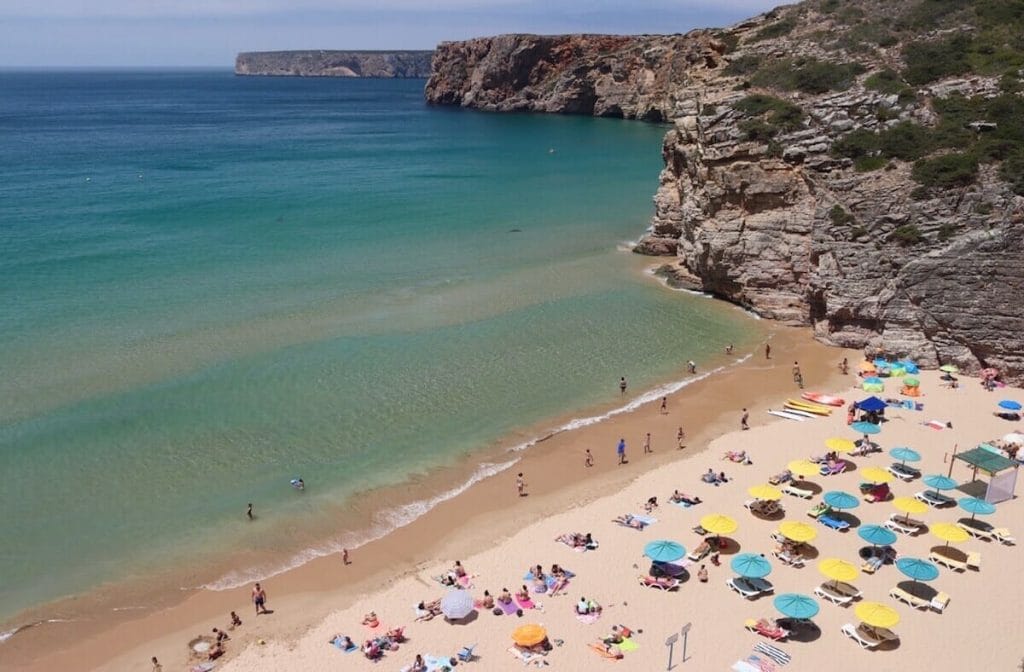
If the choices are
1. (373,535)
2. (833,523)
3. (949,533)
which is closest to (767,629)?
(833,523)

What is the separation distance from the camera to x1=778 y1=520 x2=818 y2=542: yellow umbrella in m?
19.5

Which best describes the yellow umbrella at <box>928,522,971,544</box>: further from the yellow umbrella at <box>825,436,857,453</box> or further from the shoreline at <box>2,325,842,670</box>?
the shoreline at <box>2,325,842,670</box>

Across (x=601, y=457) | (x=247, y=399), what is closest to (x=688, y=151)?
(x=601, y=457)

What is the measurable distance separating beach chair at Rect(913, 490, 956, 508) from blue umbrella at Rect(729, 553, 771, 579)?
21.4 feet

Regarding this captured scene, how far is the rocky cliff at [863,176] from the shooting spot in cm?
3047

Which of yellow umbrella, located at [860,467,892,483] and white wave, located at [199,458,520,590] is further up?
yellow umbrella, located at [860,467,892,483]

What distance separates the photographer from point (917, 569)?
18406 millimetres

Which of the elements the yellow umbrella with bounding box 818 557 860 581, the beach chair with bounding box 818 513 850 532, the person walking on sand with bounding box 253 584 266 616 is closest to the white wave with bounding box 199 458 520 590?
the person walking on sand with bounding box 253 584 266 616

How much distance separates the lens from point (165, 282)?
4303 centimetres

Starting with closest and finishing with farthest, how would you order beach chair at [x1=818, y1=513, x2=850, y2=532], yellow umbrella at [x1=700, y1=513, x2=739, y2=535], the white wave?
yellow umbrella at [x1=700, y1=513, x2=739, y2=535] → the white wave → beach chair at [x1=818, y1=513, x2=850, y2=532]

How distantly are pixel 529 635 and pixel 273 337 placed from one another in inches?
908

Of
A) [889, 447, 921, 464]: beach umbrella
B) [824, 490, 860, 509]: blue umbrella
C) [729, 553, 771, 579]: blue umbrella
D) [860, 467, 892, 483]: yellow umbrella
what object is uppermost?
[860, 467, 892, 483]: yellow umbrella

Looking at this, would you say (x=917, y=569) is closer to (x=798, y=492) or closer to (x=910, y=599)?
(x=910, y=599)

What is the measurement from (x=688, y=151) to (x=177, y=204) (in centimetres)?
4049
